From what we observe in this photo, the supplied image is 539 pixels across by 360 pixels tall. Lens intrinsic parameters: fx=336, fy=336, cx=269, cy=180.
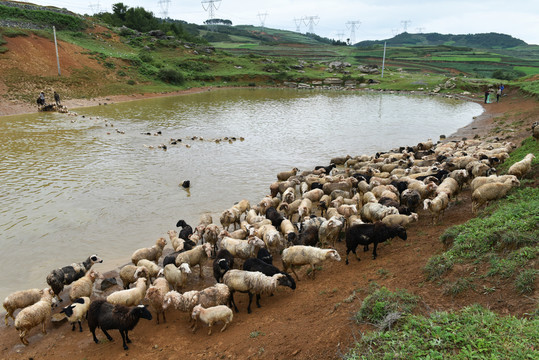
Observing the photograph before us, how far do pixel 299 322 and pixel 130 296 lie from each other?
411 cm

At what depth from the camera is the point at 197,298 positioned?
25.1 feet

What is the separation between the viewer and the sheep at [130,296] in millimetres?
7898

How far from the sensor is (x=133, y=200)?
49.2 ft

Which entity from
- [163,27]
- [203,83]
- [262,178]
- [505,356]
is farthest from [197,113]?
[163,27]

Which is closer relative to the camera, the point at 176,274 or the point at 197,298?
the point at 197,298

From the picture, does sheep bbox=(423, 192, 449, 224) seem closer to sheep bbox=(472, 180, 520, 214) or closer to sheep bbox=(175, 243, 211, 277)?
sheep bbox=(472, 180, 520, 214)

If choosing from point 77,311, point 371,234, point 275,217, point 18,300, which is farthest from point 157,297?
point 371,234

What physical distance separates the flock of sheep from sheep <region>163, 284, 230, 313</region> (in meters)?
0.02

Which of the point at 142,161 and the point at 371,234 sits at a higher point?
the point at 371,234

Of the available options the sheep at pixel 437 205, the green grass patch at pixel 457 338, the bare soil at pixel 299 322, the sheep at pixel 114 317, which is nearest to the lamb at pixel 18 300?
the bare soil at pixel 299 322

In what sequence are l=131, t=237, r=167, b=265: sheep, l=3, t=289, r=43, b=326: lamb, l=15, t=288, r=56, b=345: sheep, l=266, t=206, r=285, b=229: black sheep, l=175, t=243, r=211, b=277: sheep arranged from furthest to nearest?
l=266, t=206, r=285, b=229: black sheep → l=131, t=237, r=167, b=265: sheep → l=175, t=243, r=211, b=277: sheep → l=3, t=289, r=43, b=326: lamb → l=15, t=288, r=56, b=345: sheep

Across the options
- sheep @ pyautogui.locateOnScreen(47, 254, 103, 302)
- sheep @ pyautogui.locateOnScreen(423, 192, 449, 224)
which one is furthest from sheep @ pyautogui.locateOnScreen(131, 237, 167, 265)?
sheep @ pyautogui.locateOnScreen(423, 192, 449, 224)

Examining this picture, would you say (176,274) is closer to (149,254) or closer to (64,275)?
(149,254)

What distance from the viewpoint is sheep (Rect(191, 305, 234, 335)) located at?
716 centimetres
